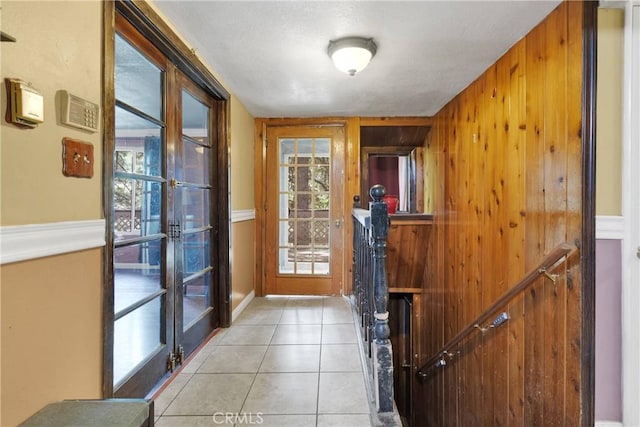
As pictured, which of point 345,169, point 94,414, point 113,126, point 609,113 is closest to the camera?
point 94,414

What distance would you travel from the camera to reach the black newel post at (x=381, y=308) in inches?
60.4

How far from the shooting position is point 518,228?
1962mm

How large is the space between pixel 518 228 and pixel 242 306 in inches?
92.7

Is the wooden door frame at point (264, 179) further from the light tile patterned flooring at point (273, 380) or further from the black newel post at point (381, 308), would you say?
the black newel post at point (381, 308)

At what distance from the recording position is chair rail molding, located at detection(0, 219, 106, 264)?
0.90 m

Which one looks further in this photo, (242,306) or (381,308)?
(242,306)

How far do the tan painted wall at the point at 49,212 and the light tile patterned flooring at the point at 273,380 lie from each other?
0.61 metres

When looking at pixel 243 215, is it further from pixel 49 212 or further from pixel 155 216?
pixel 49 212

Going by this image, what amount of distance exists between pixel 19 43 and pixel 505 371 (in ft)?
8.96

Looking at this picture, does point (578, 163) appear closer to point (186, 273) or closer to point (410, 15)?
point (410, 15)

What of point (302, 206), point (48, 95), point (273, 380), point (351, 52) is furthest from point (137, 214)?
point (302, 206)

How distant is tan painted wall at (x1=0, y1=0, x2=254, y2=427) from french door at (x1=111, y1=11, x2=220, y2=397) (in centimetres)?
17

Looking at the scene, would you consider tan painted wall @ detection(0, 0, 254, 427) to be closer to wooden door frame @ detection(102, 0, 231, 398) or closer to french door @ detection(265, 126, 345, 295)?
wooden door frame @ detection(102, 0, 231, 398)

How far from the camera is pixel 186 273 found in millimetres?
2164
